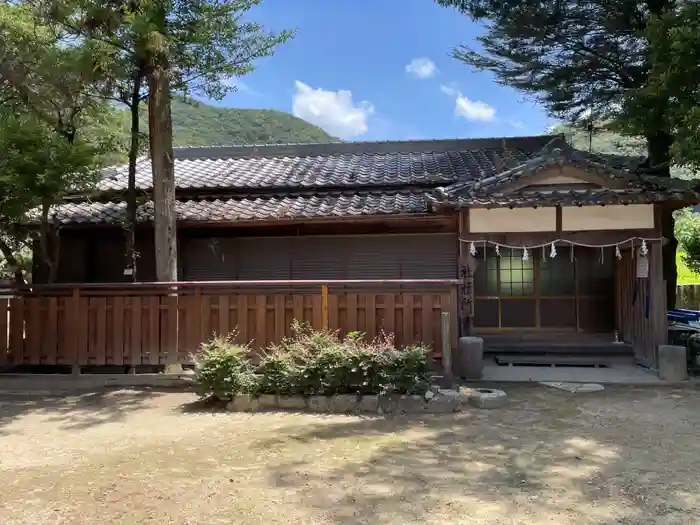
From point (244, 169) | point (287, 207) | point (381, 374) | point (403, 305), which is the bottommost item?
point (381, 374)

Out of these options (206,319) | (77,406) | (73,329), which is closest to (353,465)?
(206,319)

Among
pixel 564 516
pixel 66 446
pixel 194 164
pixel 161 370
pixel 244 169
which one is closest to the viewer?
pixel 564 516

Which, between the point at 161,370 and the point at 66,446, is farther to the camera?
the point at 161,370

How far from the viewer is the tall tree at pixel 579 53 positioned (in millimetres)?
12086

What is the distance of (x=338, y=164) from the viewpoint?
14.4 metres

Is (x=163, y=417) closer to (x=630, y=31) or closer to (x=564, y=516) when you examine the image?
(x=564, y=516)

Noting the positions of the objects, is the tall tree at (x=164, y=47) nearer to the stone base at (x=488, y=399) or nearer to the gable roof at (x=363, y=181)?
the gable roof at (x=363, y=181)

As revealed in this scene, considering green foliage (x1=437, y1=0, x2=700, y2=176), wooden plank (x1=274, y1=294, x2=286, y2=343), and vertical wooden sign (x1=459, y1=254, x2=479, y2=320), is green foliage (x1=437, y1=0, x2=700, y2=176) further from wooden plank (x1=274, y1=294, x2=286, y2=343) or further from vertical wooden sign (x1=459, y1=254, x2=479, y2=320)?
wooden plank (x1=274, y1=294, x2=286, y2=343)

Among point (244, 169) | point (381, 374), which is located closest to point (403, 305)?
point (381, 374)

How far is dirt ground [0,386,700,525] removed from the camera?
408 cm

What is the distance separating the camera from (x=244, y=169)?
46.9 feet

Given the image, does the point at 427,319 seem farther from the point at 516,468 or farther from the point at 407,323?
the point at 516,468

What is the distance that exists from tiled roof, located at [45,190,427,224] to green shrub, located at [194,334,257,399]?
3827mm

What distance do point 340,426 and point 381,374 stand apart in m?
0.99
